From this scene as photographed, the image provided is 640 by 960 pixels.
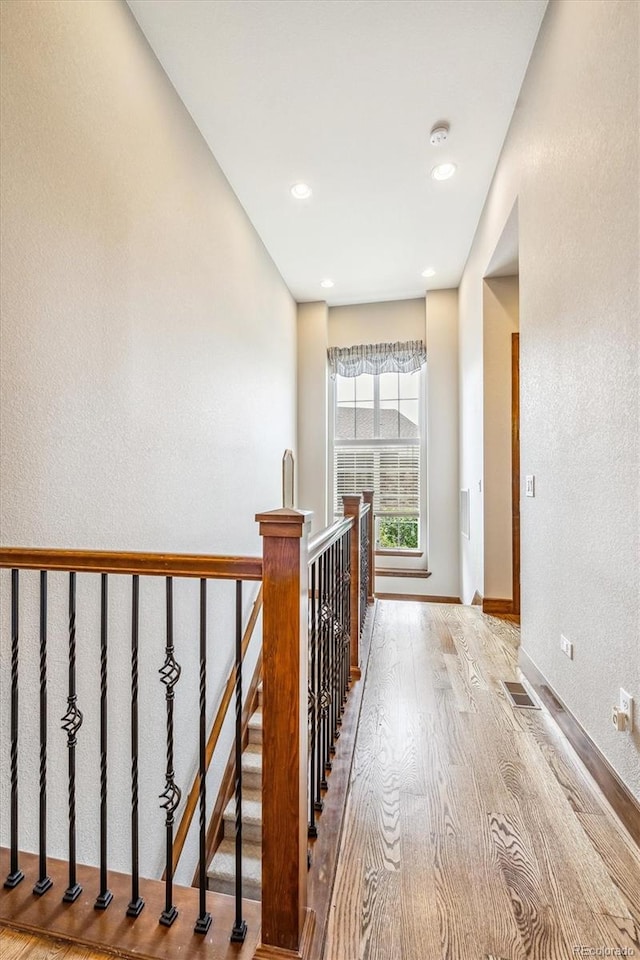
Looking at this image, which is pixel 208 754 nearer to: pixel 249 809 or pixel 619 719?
pixel 249 809

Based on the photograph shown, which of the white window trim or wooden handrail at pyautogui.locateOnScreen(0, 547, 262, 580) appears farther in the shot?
the white window trim

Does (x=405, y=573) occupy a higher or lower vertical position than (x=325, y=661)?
lower

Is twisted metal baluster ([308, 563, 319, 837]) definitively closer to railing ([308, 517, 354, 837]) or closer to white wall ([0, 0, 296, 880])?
railing ([308, 517, 354, 837])

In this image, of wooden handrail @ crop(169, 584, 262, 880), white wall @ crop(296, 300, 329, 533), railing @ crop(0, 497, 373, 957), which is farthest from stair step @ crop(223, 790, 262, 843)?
white wall @ crop(296, 300, 329, 533)

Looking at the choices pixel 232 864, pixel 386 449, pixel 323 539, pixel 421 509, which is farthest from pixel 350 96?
pixel 232 864

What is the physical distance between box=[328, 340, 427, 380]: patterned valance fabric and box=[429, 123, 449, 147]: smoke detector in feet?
8.63

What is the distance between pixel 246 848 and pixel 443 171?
4754 millimetres

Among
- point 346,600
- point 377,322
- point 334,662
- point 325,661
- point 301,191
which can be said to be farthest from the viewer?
point 377,322

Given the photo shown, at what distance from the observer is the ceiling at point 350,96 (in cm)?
219

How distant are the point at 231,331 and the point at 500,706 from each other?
3029mm

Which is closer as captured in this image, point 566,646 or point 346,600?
point 566,646

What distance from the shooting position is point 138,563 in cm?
120

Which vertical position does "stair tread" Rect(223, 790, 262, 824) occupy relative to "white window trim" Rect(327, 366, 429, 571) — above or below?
below

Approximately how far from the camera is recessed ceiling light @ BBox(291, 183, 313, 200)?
3.45m
